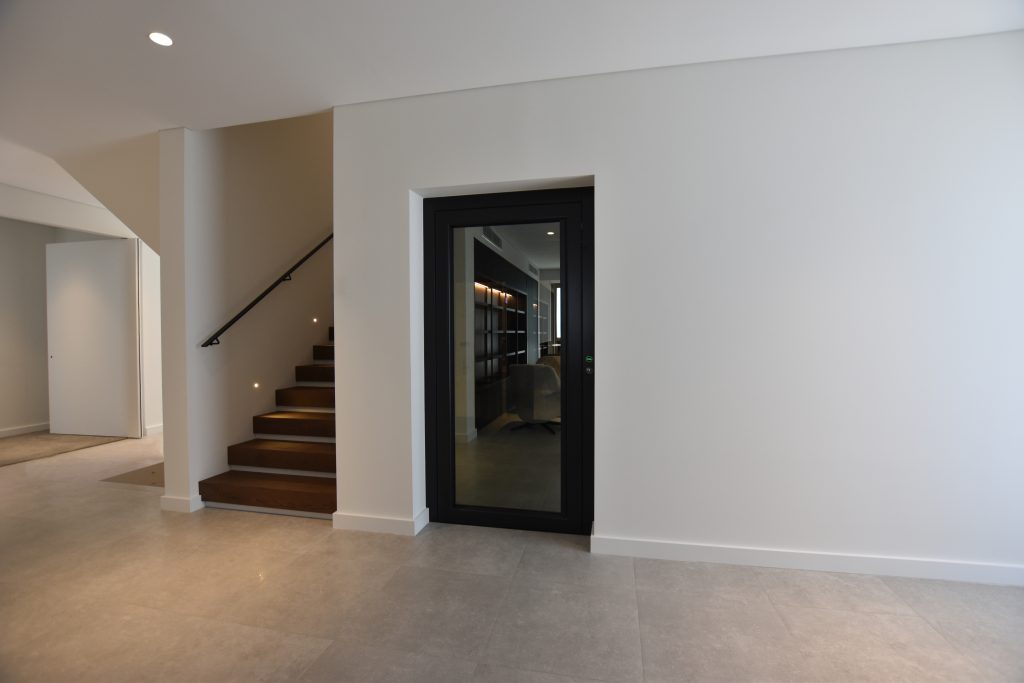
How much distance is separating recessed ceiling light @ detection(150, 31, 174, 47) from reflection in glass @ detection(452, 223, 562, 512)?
182 centimetres

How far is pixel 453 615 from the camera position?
2203 mm

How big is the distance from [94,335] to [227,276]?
357 centimetres

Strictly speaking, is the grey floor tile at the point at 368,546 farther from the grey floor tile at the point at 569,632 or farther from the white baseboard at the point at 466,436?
the grey floor tile at the point at 569,632

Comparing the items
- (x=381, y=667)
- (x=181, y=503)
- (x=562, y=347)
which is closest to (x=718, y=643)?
(x=381, y=667)

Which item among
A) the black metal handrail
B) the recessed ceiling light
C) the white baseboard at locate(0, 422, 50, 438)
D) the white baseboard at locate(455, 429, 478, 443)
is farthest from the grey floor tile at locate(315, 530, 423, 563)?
the white baseboard at locate(0, 422, 50, 438)

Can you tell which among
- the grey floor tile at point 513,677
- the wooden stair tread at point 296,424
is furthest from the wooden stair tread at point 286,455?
the grey floor tile at point 513,677

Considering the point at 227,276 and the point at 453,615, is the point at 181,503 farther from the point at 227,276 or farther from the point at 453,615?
the point at 453,615

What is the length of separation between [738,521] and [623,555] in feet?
2.24

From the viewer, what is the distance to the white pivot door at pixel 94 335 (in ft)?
19.4

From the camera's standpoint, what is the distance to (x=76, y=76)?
2855 mm

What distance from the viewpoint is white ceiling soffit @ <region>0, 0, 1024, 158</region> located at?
2.23 metres

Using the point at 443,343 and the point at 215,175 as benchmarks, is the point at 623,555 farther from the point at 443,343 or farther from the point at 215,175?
the point at 215,175

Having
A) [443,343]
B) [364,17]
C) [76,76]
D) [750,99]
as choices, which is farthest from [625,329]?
[76,76]

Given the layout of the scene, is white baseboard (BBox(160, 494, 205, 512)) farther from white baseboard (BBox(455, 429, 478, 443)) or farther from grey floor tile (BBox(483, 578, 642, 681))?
grey floor tile (BBox(483, 578, 642, 681))
